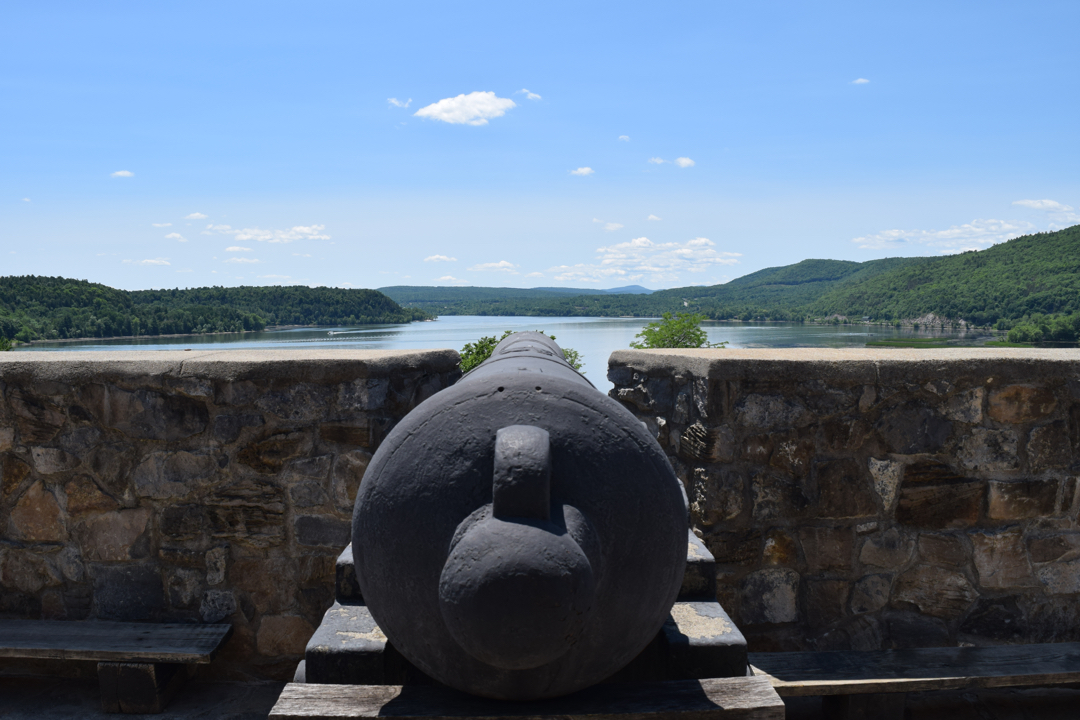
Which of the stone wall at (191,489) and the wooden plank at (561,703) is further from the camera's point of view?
the stone wall at (191,489)

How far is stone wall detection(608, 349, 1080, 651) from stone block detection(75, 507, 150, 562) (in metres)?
2.39

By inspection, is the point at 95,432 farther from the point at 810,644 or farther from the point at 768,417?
the point at 810,644

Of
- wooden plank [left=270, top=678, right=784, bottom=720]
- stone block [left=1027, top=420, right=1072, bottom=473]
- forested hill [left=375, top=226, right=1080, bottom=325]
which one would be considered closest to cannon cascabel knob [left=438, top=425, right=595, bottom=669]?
wooden plank [left=270, top=678, right=784, bottom=720]

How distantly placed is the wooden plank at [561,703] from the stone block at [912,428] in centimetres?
157

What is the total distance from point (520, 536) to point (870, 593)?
2307 mm

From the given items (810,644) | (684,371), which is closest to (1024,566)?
(810,644)

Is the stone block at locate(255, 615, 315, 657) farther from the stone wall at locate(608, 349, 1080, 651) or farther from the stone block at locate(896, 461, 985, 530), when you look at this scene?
the stone block at locate(896, 461, 985, 530)

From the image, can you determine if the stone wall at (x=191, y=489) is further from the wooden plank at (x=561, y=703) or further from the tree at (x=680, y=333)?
the tree at (x=680, y=333)

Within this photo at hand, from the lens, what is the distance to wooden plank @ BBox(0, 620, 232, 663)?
8.65 feet

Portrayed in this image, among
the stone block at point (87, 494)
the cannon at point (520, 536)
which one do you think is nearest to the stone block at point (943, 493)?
the cannon at point (520, 536)

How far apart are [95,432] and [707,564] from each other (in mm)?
2572

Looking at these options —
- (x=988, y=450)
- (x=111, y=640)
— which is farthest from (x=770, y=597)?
(x=111, y=640)

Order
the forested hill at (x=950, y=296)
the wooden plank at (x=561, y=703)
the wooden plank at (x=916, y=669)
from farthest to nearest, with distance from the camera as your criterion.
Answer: the forested hill at (x=950, y=296)
the wooden plank at (x=916, y=669)
the wooden plank at (x=561, y=703)

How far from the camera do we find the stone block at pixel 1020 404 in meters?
2.80
